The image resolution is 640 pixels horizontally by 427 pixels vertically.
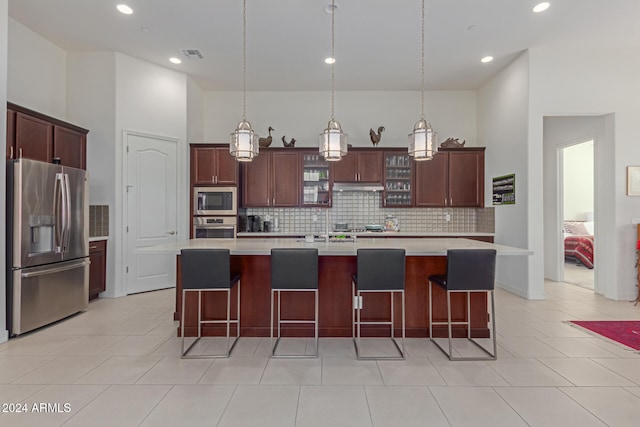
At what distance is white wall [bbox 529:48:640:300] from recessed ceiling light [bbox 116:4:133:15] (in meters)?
5.15

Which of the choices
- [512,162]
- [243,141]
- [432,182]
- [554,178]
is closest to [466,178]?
[432,182]

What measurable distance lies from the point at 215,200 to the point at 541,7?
5030mm

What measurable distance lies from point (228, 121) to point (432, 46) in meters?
3.74

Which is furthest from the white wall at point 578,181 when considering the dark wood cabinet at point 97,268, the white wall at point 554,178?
the dark wood cabinet at point 97,268

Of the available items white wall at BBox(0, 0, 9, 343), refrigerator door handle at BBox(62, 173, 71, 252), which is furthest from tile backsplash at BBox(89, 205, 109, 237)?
white wall at BBox(0, 0, 9, 343)

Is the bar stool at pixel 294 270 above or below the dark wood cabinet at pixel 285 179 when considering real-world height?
below

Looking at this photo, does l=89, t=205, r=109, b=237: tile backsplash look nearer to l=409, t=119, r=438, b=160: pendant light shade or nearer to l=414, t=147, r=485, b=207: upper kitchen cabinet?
l=409, t=119, r=438, b=160: pendant light shade

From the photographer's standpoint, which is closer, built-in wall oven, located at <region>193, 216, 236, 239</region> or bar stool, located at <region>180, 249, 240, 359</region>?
bar stool, located at <region>180, 249, 240, 359</region>

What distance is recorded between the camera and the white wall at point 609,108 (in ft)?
15.0

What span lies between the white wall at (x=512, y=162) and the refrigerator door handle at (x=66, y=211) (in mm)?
5661

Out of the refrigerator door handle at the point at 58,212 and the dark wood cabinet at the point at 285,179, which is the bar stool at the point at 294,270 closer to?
the refrigerator door handle at the point at 58,212

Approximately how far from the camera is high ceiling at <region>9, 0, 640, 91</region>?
368 centimetres

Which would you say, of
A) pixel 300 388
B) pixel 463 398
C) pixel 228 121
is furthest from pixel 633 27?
pixel 228 121

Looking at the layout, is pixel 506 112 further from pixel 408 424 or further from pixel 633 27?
pixel 408 424
